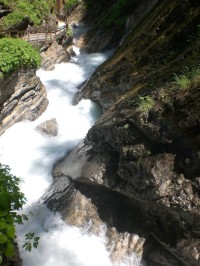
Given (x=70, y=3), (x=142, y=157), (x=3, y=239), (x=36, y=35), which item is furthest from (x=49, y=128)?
(x=70, y=3)

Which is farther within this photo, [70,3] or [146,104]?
[70,3]

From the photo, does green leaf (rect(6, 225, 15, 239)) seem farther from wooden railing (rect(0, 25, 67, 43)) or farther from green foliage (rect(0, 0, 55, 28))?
green foliage (rect(0, 0, 55, 28))

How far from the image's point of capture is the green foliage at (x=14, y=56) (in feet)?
41.5

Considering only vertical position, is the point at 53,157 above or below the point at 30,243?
above

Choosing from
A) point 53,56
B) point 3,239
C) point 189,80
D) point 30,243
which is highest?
point 53,56

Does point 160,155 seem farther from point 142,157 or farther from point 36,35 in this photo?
point 36,35

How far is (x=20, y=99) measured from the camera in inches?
543

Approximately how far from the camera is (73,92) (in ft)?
52.2

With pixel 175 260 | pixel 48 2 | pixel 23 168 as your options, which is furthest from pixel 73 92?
pixel 175 260

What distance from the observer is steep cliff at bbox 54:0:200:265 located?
6.88m

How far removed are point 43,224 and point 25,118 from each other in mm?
5636

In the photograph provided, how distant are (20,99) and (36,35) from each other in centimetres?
562

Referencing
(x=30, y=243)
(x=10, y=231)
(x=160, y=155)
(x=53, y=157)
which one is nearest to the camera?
(x=10, y=231)

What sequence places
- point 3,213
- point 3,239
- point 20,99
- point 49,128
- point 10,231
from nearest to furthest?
point 3,239, point 10,231, point 3,213, point 49,128, point 20,99
